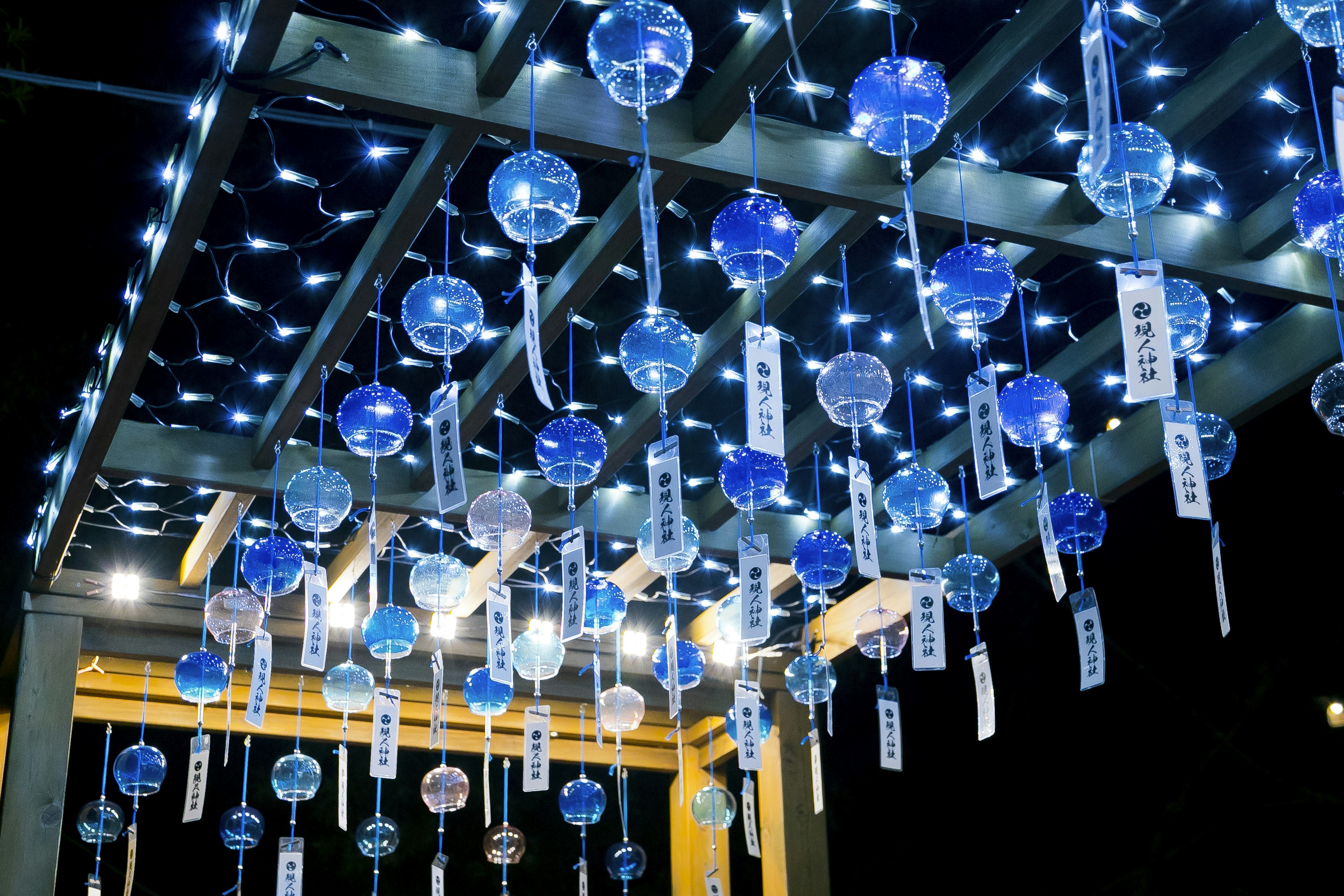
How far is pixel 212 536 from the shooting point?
6.32 metres

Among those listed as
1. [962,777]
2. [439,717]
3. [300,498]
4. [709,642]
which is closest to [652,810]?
[709,642]

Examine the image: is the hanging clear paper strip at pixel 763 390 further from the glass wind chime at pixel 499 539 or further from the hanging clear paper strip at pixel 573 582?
the glass wind chime at pixel 499 539

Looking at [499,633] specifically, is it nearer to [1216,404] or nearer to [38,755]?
[38,755]

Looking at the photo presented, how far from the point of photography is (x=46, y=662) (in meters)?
6.31

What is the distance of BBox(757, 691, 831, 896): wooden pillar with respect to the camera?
7320mm

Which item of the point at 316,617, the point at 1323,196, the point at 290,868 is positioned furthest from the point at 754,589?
the point at 290,868

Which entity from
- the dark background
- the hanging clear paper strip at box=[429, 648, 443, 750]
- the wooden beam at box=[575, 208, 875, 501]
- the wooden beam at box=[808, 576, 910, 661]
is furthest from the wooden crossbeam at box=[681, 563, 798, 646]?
the hanging clear paper strip at box=[429, 648, 443, 750]

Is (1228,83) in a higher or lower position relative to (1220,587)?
higher

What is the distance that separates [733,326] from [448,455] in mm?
1358

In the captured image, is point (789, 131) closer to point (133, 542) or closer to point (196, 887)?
point (133, 542)

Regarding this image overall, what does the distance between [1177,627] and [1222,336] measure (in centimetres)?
138

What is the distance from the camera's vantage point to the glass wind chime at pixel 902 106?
341 cm

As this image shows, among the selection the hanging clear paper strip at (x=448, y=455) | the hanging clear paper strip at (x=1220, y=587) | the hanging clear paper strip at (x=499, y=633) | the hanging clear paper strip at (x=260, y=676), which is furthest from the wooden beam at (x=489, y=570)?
the hanging clear paper strip at (x=1220, y=587)

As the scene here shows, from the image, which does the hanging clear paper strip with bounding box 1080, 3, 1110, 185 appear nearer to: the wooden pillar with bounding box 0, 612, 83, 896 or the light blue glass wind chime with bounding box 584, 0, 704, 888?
the light blue glass wind chime with bounding box 584, 0, 704, 888
